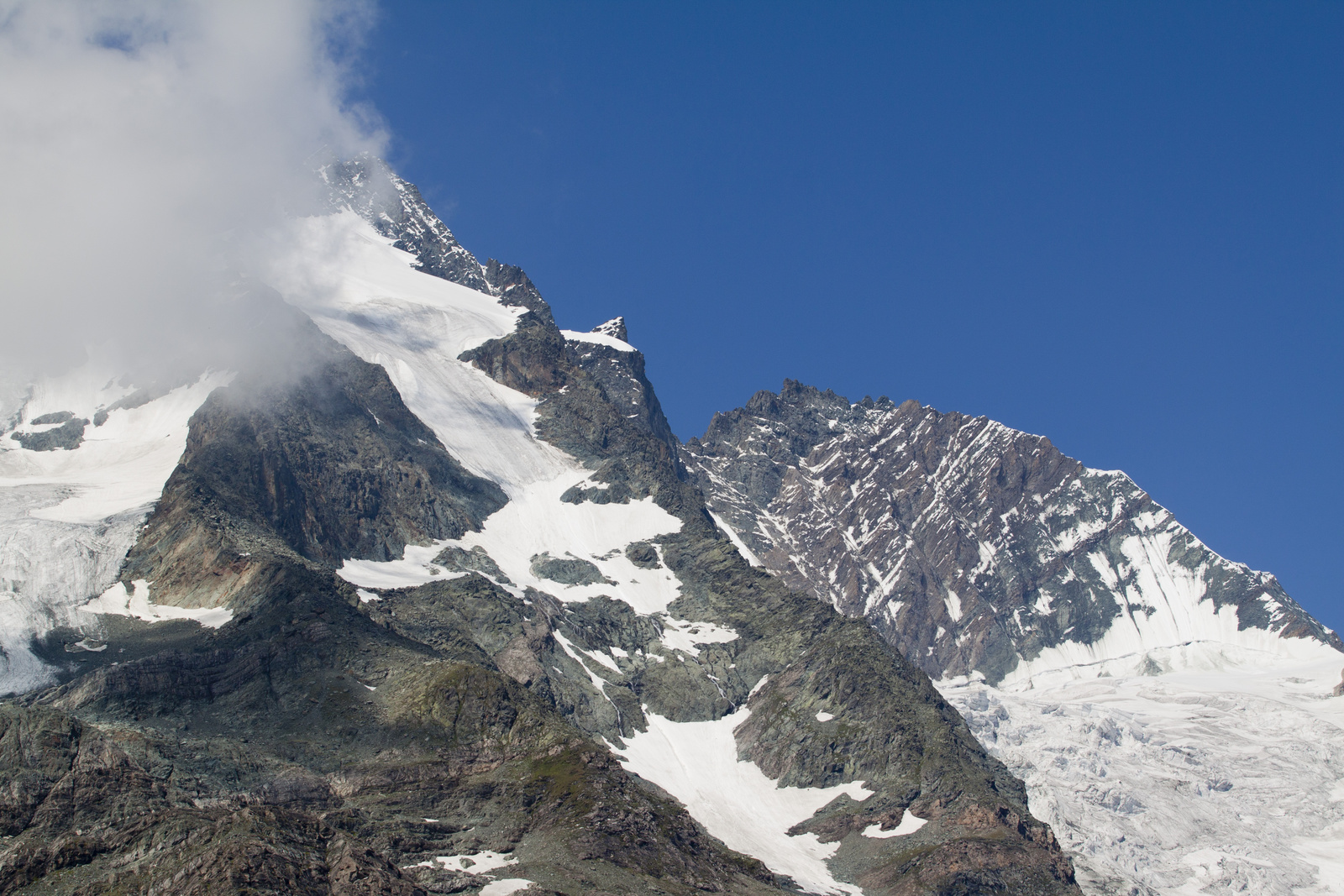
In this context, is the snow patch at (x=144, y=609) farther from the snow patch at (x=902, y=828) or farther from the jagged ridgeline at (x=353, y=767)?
the snow patch at (x=902, y=828)

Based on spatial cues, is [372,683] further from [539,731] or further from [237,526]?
[237,526]

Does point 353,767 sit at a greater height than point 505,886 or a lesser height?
greater

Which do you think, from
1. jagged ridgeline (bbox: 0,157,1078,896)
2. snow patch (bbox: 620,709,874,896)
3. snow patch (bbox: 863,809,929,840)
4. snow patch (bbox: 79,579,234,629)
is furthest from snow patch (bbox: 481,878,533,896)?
snow patch (bbox: 863,809,929,840)

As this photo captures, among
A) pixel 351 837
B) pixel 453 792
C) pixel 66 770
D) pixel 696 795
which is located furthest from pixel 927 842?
pixel 66 770

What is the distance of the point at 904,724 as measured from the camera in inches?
7589

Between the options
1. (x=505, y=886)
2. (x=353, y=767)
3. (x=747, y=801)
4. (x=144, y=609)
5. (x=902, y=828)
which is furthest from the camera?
(x=747, y=801)

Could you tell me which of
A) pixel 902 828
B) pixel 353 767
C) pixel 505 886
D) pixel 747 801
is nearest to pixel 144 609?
pixel 353 767

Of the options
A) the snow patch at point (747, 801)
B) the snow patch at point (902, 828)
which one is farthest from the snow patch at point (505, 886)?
the snow patch at point (902, 828)

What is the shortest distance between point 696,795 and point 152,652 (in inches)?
3011

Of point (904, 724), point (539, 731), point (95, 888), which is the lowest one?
point (95, 888)

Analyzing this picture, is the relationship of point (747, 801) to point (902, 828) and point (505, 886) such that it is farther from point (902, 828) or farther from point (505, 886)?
point (505, 886)

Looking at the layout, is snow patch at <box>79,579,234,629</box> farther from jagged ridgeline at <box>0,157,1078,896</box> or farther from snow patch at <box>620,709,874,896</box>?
snow patch at <box>620,709,874,896</box>

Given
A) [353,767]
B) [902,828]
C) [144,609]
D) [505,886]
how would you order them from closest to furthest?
1. [505,886]
2. [353,767]
3. [902,828]
4. [144,609]

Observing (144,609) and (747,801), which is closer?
(144,609)
